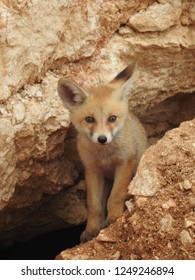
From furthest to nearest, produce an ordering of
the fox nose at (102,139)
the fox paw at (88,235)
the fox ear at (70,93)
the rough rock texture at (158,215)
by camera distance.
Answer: the fox paw at (88,235) → the fox ear at (70,93) → the fox nose at (102,139) → the rough rock texture at (158,215)

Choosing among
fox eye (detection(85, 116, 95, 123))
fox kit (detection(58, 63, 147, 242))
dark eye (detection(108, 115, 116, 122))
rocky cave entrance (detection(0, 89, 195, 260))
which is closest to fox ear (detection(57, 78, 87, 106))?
fox kit (detection(58, 63, 147, 242))

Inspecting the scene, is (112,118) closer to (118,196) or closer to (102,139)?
(102,139)

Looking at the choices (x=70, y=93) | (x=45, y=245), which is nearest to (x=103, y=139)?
(x=70, y=93)

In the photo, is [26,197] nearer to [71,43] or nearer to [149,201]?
[71,43]

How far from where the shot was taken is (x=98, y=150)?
458 centimetres

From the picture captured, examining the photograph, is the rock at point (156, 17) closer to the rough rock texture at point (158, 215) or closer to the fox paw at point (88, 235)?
the rough rock texture at point (158, 215)

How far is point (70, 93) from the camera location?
4.43 meters

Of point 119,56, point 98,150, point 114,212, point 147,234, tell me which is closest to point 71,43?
point 119,56

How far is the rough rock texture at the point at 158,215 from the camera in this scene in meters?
3.38

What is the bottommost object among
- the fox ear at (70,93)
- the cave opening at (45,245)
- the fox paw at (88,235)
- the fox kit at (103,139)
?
the cave opening at (45,245)

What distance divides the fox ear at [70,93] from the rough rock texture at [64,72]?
234 millimetres

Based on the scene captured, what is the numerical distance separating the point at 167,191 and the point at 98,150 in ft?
3.72

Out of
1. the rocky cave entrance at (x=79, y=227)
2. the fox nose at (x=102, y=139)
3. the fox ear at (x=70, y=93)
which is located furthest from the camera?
the rocky cave entrance at (x=79, y=227)

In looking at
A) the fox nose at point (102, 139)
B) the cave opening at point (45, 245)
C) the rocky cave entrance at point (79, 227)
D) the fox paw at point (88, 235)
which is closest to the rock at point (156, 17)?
the rocky cave entrance at point (79, 227)
